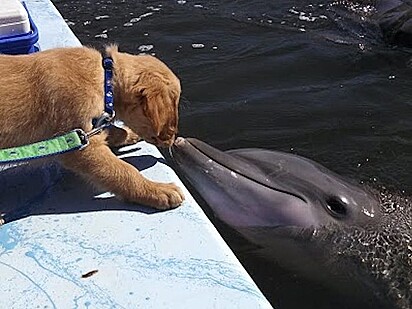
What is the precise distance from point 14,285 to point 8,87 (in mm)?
778

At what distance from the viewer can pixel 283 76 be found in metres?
7.20

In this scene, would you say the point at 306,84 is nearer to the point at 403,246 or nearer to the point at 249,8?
the point at 249,8

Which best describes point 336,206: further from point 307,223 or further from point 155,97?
point 155,97

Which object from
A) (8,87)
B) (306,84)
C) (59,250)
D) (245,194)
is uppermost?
(8,87)

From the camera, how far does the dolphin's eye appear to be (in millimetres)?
4344

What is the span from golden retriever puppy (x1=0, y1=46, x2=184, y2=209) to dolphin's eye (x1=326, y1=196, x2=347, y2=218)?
1.44m

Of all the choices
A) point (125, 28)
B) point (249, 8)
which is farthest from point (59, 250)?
point (249, 8)

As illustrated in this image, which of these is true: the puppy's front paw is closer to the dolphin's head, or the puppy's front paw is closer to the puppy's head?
the puppy's head

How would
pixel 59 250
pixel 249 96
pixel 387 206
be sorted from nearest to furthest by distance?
pixel 59 250, pixel 387 206, pixel 249 96

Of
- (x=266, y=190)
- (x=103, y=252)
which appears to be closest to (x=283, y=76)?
(x=266, y=190)

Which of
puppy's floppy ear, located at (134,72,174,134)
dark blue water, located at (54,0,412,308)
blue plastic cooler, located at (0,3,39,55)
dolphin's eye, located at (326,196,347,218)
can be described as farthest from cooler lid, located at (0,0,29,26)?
dolphin's eye, located at (326,196,347,218)

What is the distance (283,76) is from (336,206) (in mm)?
3010

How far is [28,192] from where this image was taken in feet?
10.4

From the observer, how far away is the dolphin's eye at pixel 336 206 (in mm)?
4344
